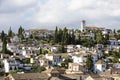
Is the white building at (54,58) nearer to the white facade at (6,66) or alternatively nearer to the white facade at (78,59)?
the white facade at (78,59)

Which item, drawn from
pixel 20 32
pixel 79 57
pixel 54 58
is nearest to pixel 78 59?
pixel 79 57

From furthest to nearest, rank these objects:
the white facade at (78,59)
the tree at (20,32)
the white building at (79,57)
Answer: the tree at (20,32)
the white building at (79,57)
the white facade at (78,59)

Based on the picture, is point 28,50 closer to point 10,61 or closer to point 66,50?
point 66,50

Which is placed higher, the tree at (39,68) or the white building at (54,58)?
the white building at (54,58)

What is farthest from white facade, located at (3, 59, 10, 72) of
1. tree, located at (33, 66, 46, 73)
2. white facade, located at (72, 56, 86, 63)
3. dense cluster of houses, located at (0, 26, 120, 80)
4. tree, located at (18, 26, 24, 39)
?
tree, located at (18, 26, 24, 39)

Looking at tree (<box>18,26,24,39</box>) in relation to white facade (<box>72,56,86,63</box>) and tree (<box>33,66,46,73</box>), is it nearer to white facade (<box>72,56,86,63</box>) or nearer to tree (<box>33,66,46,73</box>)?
white facade (<box>72,56,86,63</box>)

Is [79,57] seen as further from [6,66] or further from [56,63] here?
[6,66]

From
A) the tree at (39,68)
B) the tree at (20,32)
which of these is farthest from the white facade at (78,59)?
the tree at (20,32)

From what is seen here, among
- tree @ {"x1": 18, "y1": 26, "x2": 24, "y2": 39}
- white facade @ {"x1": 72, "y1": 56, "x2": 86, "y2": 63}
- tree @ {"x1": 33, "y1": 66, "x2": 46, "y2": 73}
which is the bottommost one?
tree @ {"x1": 33, "y1": 66, "x2": 46, "y2": 73}

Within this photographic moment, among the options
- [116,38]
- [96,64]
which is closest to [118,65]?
[96,64]
